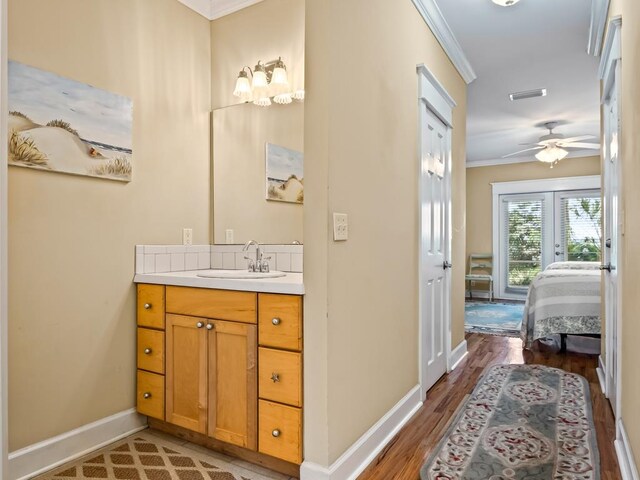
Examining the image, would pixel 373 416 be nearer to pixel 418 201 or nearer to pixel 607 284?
pixel 418 201

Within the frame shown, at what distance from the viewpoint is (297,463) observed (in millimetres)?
1779

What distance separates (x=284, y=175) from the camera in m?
2.59

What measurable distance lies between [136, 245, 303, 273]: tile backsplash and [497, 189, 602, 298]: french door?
633 centimetres

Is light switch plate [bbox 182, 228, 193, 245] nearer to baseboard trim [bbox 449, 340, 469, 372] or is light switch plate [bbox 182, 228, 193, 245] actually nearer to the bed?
baseboard trim [bbox 449, 340, 469, 372]

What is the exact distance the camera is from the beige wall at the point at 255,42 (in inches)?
103

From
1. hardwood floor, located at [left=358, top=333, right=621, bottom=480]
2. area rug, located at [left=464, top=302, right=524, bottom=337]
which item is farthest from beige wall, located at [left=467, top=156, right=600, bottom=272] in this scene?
hardwood floor, located at [left=358, top=333, right=621, bottom=480]

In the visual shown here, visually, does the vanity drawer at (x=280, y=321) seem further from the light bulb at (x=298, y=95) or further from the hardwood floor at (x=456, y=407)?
the light bulb at (x=298, y=95)

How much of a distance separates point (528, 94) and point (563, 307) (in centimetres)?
228

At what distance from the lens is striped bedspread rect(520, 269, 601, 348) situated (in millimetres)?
4020

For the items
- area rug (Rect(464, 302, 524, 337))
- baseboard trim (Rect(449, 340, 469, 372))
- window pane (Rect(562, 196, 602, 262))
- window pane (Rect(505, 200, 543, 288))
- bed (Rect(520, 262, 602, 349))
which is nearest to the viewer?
Result: baseboard trim (Rect(449, 340, 469, 372))

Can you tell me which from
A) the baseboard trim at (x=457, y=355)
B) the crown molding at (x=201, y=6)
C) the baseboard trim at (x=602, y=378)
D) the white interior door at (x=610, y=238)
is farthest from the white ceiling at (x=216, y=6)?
the baseboard trim at (x=602, y=378)

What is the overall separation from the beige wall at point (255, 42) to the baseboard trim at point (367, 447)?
6.46ft

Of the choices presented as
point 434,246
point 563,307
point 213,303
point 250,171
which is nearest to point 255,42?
point 250,171

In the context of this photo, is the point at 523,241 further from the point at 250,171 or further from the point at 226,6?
the point at 226,6
